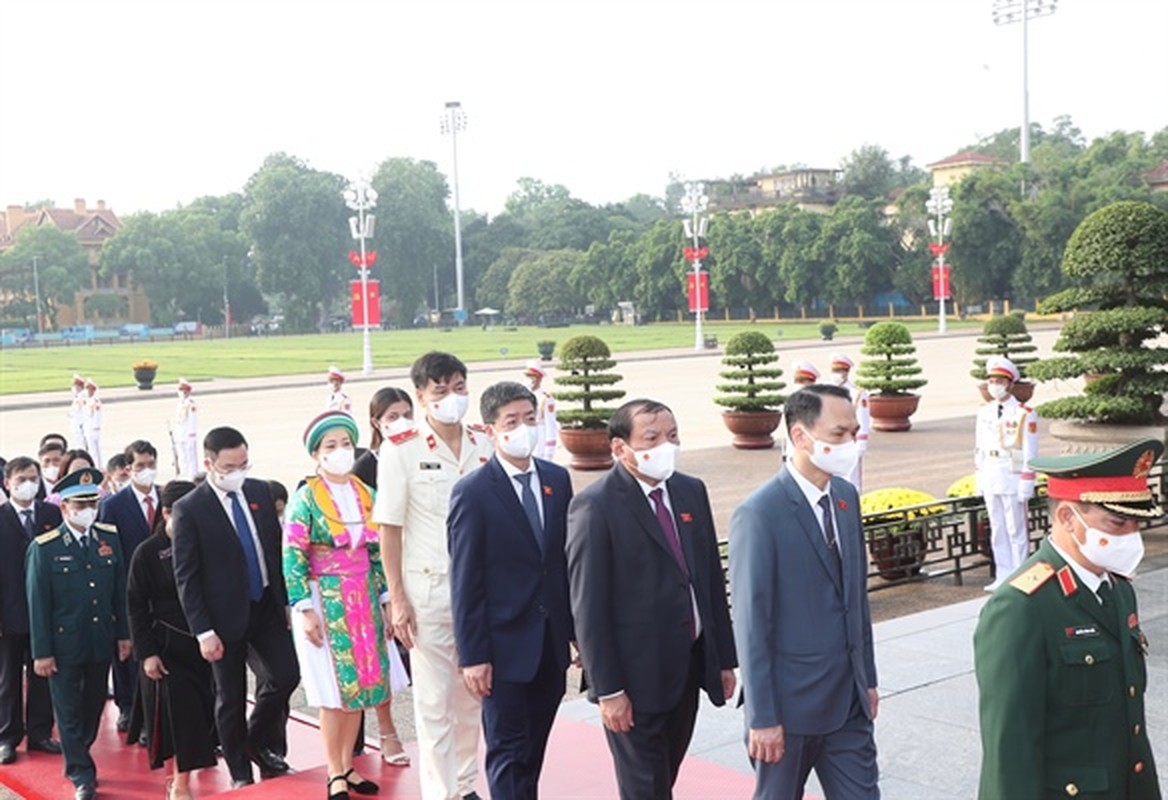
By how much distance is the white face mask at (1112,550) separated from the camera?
2.84 metres

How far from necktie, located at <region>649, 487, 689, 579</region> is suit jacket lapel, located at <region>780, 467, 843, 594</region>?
0.49 m

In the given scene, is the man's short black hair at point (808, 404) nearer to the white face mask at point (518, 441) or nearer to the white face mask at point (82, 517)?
the white face mask at point (518, 441)

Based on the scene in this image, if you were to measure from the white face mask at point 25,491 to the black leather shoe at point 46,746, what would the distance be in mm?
1226

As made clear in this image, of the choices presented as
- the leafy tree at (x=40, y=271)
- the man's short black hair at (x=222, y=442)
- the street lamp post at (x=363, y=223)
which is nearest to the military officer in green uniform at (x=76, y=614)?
the man's short black hair at (x=222, y=442)

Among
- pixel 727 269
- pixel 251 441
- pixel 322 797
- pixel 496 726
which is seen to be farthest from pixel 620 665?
pixel 727 269

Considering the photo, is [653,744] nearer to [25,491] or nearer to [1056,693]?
[1056,693]

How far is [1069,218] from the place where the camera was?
6162cm

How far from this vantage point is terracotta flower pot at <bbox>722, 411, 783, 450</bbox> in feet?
61.8

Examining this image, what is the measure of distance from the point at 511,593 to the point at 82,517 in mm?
2563

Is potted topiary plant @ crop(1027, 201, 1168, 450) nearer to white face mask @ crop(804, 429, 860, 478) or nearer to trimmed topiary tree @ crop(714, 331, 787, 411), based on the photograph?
trimmed topiary tree @ crop(714, 331, 787, 411)

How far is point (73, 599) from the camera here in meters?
5.94

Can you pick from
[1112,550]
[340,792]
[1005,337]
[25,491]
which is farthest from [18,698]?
[1005,337]

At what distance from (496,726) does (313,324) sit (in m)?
98.1

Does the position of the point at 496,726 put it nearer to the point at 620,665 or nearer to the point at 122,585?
the point at 620,665
